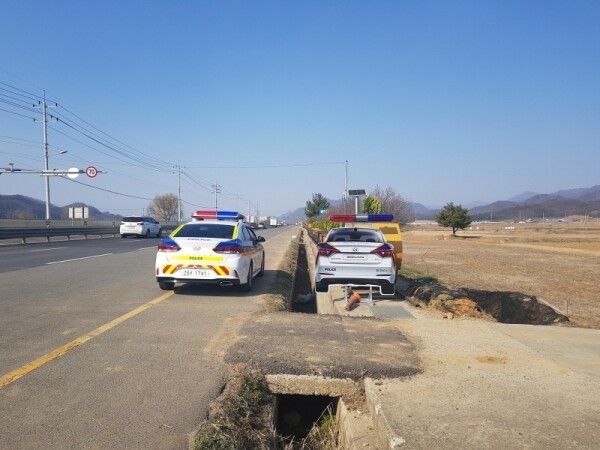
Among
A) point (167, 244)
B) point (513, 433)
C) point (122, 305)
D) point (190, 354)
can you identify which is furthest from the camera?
point (167, 244)

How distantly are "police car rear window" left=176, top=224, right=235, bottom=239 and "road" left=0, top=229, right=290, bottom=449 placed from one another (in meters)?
1.22

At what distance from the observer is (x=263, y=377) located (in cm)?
511

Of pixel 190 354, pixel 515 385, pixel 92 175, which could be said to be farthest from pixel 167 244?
pixel 92 175

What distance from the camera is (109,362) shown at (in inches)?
213

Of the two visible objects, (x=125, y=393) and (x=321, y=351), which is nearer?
(x=125, y=393)

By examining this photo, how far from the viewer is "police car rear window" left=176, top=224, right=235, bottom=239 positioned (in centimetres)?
1030

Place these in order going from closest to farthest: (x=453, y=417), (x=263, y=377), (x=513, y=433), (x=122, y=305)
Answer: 1. (x=513, y=433)
2. (x=453, y=417)
3. (x=263, y=377)
4. (x=122, y=305)

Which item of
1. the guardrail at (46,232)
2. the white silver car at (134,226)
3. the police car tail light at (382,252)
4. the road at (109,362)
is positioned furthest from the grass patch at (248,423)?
the white silver car at (134,226)

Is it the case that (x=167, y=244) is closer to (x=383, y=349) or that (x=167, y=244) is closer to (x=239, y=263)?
(x=239, y=263)

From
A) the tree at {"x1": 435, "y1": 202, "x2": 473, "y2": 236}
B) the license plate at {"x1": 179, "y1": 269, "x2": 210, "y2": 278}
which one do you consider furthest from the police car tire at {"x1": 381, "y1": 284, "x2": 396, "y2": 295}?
the tree at {"x1": 435, "y1": 202, "x2": 473, "y2": 236}

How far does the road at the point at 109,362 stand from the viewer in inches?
152

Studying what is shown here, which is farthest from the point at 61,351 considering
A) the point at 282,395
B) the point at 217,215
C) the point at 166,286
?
the point at 217,215

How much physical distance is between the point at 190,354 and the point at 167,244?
4.32m

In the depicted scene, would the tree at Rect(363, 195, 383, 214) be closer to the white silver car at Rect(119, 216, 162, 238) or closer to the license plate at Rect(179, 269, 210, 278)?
the white silver car at Rect(119, 216, 162, 238)
